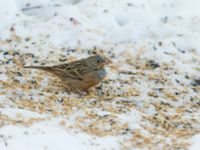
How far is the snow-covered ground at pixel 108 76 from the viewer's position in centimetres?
589

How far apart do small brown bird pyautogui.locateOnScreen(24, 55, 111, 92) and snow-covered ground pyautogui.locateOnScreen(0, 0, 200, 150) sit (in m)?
0.11

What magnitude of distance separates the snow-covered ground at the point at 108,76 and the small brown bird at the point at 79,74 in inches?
4.2

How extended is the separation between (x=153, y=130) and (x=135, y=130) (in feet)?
0.66

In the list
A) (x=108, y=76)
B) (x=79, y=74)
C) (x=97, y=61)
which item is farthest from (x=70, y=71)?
(x=108, y=76)

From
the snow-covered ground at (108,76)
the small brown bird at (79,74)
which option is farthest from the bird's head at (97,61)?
the snow-covered ground at (108,76)

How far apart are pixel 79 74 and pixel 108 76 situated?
0.62 meters

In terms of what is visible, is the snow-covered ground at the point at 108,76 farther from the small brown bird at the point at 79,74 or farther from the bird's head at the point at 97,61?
the bird's head at the point at 97,61

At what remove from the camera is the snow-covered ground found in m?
5.89

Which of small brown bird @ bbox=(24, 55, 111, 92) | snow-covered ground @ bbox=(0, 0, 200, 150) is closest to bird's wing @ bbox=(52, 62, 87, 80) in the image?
small brown bird @ bbox=(24, 55, 111, 92)

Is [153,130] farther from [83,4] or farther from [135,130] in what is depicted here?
[83,4]

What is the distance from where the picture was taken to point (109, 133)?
6012mm

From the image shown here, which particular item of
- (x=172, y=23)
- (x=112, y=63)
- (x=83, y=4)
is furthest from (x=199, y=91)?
(x=83, y=4)

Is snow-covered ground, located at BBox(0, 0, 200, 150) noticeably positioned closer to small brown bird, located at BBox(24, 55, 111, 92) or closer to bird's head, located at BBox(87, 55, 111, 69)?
small brown bird, located at BBox(24, 55, 111, 92)

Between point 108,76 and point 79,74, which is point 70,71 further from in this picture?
point 108,76
